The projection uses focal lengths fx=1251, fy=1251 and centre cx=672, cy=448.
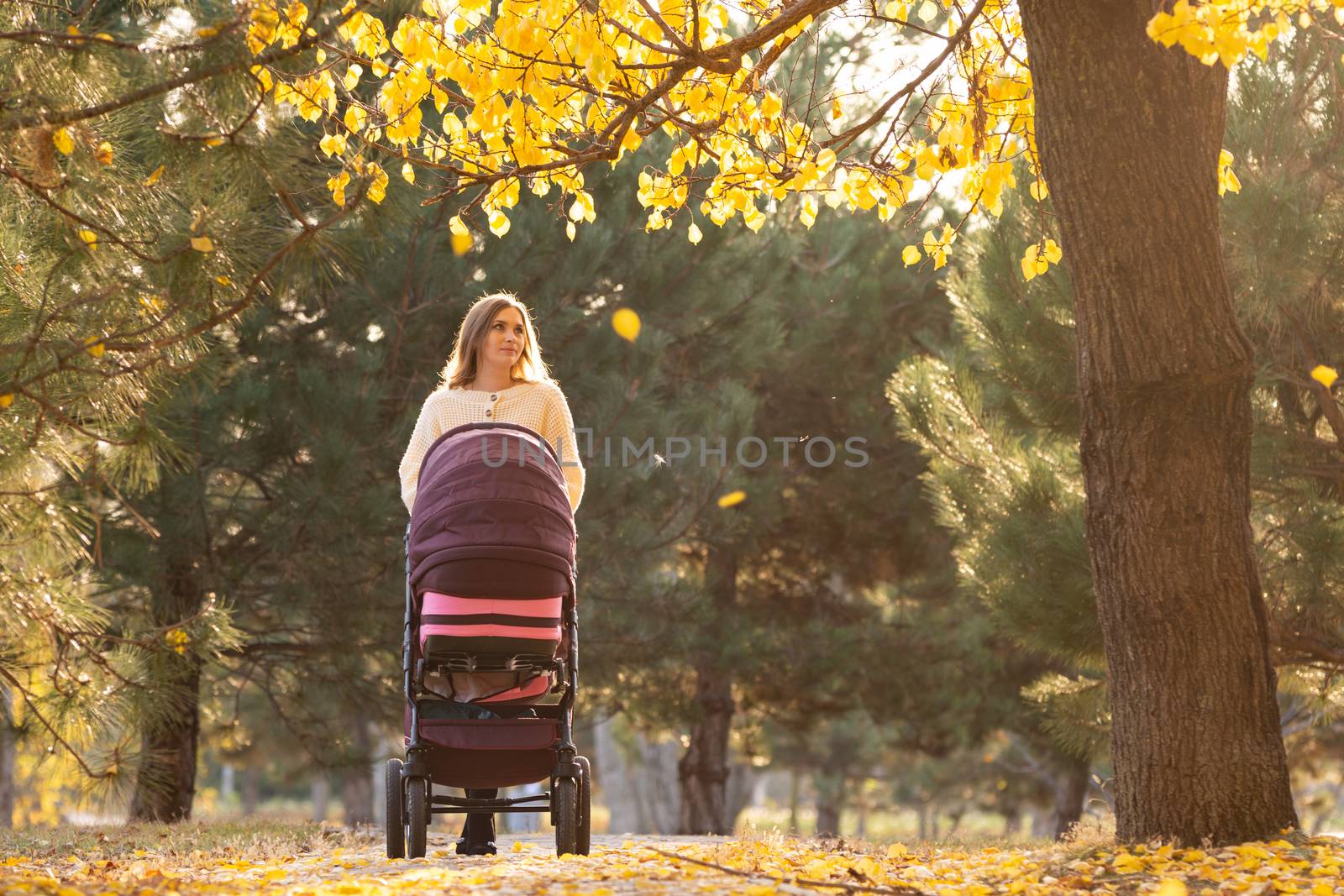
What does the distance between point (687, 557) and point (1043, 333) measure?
5218 millimetres

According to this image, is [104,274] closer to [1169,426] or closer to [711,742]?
[1169,426]

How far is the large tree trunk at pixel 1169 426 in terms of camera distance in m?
3.95

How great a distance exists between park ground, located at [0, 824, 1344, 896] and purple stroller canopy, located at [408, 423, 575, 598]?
34.3 inches

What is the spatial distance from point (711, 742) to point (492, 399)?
7359 mm

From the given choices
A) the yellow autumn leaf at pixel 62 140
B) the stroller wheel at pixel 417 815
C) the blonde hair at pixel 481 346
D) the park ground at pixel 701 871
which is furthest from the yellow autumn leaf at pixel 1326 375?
the yellow autumn leaf at pixel 62 140

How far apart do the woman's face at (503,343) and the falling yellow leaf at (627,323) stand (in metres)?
3.90

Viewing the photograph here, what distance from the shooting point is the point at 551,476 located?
13.0ft

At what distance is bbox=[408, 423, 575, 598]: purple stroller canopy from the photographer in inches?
149

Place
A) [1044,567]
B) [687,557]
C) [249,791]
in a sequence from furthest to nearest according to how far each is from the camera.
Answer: [249,791], [687,557], [1044,567]

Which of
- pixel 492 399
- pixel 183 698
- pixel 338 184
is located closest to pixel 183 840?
pixel 183 698

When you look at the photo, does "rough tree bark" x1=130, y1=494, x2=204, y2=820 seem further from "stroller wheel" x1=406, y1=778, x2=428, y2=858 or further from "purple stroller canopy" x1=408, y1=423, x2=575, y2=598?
"purple stroller canopy" x1=408, y1=423, x2=575, y2=598

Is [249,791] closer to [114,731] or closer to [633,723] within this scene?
[633,723]

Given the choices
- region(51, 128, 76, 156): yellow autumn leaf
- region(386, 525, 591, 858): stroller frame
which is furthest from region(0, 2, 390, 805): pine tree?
region(386, 525, 591, 858): stroller frame

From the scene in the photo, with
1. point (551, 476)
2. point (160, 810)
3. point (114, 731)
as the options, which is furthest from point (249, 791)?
point (551, 476)
